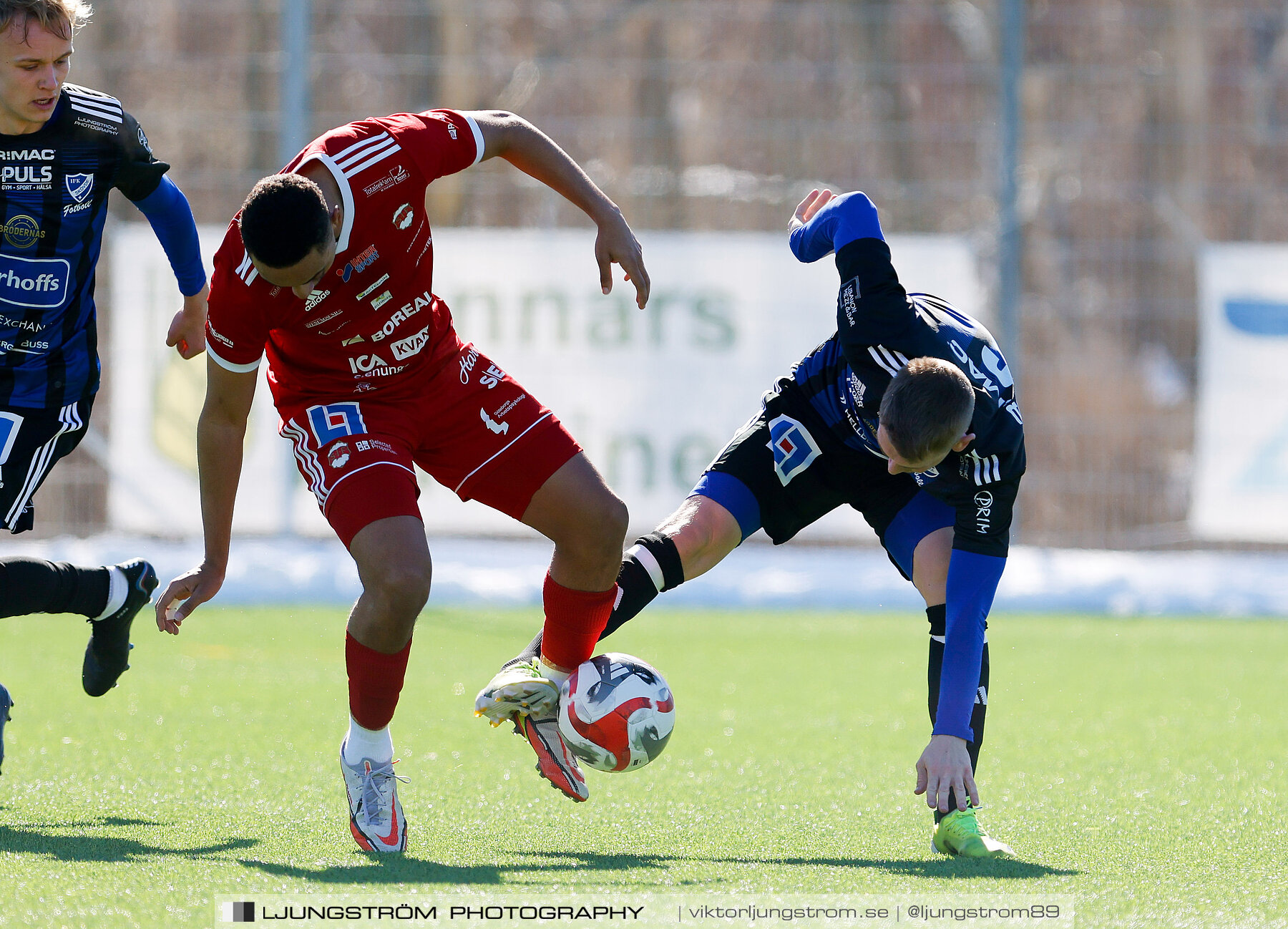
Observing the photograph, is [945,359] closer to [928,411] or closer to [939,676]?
[928,411]

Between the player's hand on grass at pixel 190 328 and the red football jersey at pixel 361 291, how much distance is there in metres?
0.44

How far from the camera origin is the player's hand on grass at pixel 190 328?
13.9ft

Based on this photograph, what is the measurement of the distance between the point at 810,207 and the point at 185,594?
1.92m

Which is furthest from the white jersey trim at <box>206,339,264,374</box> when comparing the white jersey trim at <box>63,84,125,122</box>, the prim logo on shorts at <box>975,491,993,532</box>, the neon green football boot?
the neon green football boot

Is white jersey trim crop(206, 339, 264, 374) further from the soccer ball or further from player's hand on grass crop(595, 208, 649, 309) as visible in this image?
the soccer ball

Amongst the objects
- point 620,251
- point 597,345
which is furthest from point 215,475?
point 597,345

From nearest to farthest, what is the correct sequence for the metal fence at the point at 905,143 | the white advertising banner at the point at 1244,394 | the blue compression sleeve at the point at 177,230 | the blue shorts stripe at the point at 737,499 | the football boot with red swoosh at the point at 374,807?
the football boot with red swoosh at the point at 374,807
the blue compression sleeve at the point at 177,230
the blue shorts stripe at the point at 737,499
the white advertising banner at the point at 1244,394
the metal fence at the point at 905,143

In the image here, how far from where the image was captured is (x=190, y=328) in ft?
14.0

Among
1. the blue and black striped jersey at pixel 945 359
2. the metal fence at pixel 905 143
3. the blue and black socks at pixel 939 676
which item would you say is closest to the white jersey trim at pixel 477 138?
the blue and black striped jersey at pixel 945 359

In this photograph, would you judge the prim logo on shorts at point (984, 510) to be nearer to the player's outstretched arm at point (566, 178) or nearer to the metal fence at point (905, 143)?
the player's outstretched arm at point (566, 178)

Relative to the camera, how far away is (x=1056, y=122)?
40.0ft

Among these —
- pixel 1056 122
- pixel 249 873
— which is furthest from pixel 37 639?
pixel 1056 122

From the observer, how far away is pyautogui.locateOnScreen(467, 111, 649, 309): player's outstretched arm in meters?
4.03

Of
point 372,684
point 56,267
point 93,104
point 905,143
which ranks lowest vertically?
point 372,684
